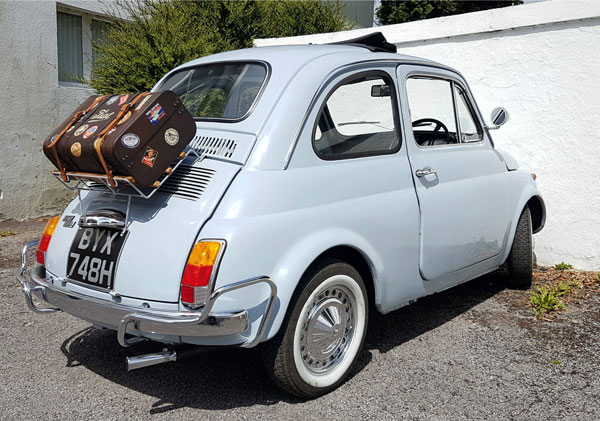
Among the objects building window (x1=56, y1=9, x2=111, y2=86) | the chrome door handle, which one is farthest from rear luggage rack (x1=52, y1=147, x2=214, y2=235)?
building window (x1=56, y1=9, x2=111, y2=86)

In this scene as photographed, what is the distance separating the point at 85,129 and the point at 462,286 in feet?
12.9

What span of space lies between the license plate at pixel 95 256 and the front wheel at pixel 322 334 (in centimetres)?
94

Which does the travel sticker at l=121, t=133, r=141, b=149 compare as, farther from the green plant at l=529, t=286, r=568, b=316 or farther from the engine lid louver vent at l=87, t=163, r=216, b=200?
the green plant at l=529, t=286, r=568, b=316

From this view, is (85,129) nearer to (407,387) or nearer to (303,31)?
(407,387)

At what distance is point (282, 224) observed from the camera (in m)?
3.27

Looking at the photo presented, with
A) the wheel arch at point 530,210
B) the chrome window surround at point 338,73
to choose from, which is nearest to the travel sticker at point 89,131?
the chrome window surround at point 338,73

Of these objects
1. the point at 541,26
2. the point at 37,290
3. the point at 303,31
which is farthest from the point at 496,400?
the point at 303,31

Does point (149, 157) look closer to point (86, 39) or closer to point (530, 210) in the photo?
point (530, 210)

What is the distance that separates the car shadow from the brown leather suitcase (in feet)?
3.80

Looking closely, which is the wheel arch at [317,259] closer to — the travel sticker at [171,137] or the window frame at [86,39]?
the travel sticker at [171,137]

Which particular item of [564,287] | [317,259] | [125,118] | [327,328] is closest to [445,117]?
[564,287]

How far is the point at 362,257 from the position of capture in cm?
373

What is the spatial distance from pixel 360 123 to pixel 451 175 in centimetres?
76

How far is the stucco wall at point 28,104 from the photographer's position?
8.41 metres
